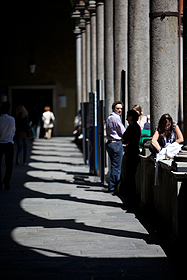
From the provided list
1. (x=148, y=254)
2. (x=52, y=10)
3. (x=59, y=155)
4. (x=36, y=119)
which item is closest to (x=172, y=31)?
(x=148, y=254)

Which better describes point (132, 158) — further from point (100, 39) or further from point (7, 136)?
point (100, 39)

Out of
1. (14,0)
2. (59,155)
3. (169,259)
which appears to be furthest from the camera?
(14,0)

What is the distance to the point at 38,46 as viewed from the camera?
93.3ft

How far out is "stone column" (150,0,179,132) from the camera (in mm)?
7078

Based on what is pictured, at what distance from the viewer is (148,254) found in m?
5.12

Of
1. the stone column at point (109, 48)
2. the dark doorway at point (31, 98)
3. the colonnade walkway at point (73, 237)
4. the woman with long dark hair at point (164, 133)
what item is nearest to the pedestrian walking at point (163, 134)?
the woman with long dark hair at point (164, 133)

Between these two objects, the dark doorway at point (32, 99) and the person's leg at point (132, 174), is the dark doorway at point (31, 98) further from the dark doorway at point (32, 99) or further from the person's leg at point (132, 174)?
the person's leg at point (132, 174)

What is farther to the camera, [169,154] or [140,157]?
[140,157]

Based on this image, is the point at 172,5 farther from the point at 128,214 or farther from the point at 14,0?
the point at 14,0

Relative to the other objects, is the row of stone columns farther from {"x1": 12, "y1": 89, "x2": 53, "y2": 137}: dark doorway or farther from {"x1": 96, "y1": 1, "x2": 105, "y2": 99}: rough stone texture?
{"x1": 12, "y1": 89, "x2": 53, "y2": 137}: dark doorway

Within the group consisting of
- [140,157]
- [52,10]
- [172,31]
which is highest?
[52,10]

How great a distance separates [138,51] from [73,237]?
4100mm

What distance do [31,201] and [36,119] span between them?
715 inches

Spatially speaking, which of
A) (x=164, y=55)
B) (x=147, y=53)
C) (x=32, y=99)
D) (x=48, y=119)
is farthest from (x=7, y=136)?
(x=32, y=99)
